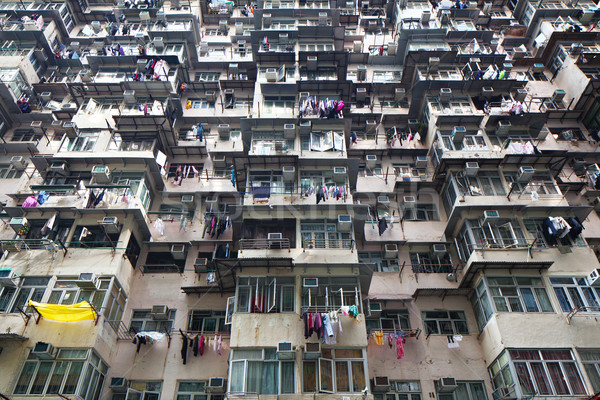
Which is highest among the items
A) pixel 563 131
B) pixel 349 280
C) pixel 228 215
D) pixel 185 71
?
pixel 185 71

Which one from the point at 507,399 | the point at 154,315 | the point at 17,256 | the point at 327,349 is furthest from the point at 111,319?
the point at 507,399

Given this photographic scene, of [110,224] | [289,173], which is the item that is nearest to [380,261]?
[289,173]

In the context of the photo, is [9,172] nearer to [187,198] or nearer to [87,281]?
[187,198]

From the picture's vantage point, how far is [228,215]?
27.6m

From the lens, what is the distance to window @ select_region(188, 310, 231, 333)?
79.5 ft

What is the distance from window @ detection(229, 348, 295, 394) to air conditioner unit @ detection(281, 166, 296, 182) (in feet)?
33.8

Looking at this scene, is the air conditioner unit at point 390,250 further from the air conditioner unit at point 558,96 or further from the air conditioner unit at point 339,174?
the air conditioner unit at point 558,96

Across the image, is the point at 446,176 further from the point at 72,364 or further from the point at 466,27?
the point at 72,364

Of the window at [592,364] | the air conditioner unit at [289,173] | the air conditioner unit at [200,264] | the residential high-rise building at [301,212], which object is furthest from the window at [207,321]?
the window at [592,364]

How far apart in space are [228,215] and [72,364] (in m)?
11.7

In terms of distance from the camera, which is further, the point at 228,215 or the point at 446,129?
the point at 446,129

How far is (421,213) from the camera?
29047 millimetres

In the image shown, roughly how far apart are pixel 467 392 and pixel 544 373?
3766 millimetres

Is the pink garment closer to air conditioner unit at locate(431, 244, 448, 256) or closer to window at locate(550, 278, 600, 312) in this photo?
air conditioner unit at locate(431, 244, 448, 256)
